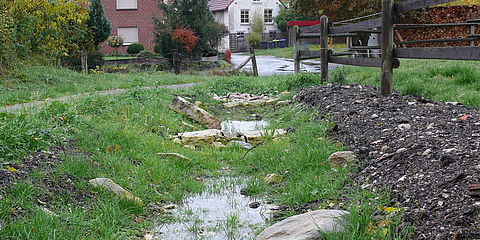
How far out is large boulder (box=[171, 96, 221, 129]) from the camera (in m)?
8.88

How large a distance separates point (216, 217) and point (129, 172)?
1.42 meters

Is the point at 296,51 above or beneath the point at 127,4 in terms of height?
beneath

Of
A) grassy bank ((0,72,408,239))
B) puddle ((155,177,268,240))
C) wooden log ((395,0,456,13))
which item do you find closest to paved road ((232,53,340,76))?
wooden log ((395,0,456,13))

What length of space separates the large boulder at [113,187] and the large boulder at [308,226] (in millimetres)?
1493

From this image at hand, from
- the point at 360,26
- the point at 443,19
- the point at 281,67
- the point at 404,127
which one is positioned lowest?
the point at 404,127

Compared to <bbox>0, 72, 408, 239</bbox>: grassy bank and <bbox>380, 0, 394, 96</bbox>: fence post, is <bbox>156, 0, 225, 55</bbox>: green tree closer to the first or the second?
<bbox>0, 72, 408, 239</bbox>: grassy bank

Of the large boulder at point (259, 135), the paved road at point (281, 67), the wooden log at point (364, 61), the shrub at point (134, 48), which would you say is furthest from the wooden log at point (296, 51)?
the shrub at point (134, 48)

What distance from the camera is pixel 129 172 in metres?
5.60

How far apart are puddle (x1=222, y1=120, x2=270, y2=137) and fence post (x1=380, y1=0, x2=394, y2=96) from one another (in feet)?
7.10

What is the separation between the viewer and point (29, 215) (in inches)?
153

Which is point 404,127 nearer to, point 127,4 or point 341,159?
point 341,159

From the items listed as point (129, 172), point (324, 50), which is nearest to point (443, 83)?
point (324, 50)

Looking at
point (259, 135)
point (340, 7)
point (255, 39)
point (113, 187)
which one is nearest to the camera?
point (113, 187)

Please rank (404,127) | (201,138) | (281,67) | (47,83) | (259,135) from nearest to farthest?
(404,127) < (201,138) < (259,135) < (47,83) < (281,67)
